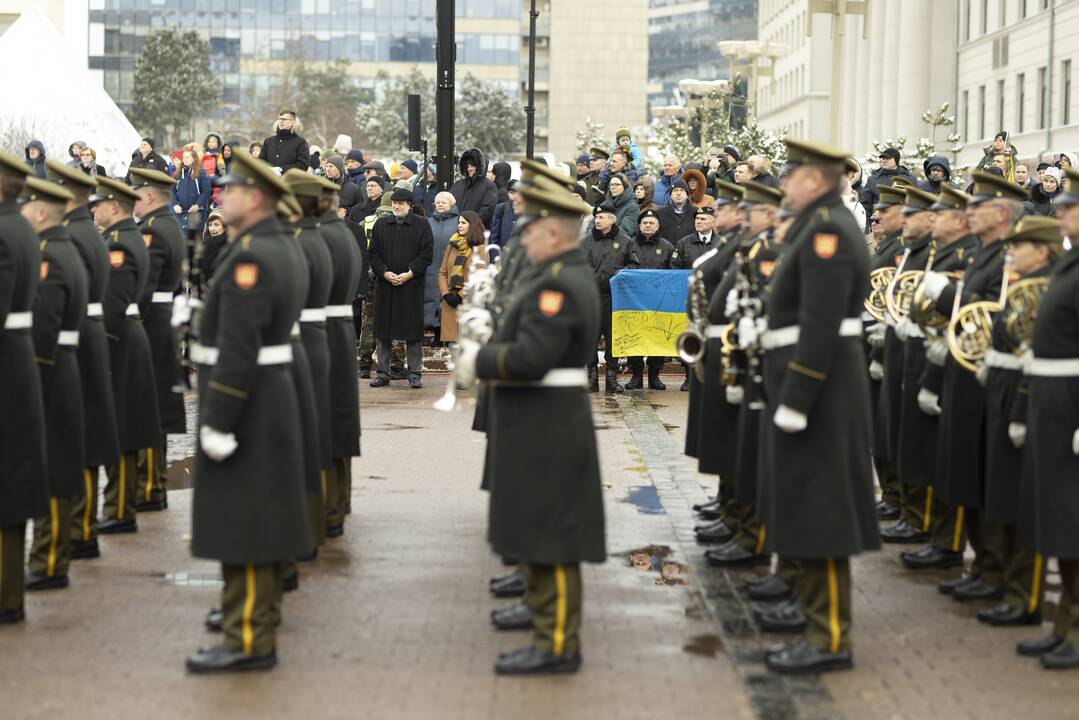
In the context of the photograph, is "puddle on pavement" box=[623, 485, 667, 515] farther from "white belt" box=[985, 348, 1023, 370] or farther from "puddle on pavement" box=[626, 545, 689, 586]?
"white belt" box=[985, 348, 1023, 370]

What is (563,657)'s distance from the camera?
8086 millimetres

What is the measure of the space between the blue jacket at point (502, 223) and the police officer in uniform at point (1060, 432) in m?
13.2

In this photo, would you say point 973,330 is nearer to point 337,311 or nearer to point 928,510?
point 928,510

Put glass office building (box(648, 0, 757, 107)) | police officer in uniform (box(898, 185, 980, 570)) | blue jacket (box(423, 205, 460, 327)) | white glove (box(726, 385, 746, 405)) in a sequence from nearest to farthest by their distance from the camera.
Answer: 1. white glove (box(726, 385, 746, 405))
2. police officer in uniform (box(898, 185, 980, 570))
3. blue jacket (box(423, 205, 460, 327))
4. glass office building (box(648, 0, 757, 107))

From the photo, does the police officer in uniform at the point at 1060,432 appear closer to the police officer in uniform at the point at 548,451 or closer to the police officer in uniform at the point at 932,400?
the police officer in uniform at the point at 932,400

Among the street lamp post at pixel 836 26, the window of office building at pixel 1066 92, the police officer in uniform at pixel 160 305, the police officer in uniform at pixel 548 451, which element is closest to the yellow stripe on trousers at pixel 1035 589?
the police officer in uniform at pixel 548 451

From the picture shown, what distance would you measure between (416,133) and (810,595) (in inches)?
616

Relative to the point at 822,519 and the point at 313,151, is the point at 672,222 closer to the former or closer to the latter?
the point at 313,151

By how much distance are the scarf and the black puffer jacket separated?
264cm

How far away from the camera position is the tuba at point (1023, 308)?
8.97m

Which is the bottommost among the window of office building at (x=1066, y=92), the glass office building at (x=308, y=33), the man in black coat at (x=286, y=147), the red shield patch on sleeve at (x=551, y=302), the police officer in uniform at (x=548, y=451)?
the police officer in uniform at (x=548, y=451)

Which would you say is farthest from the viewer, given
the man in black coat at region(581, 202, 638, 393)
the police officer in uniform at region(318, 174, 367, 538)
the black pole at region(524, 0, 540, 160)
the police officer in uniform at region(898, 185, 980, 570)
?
the black pole at region(524, 0, 540, 160)

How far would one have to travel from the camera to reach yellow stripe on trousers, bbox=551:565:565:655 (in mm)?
8078

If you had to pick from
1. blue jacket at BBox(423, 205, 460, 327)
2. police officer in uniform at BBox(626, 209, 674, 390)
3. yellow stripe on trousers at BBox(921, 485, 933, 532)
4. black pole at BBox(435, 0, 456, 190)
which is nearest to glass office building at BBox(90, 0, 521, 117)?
black pole at BBox(435, 0, 456, 190)
